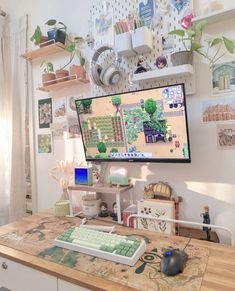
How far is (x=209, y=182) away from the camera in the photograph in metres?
1.28

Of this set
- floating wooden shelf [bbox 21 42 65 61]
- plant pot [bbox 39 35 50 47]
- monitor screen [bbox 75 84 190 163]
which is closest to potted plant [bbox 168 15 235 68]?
monitor screen [bbox 75 84 190 163]

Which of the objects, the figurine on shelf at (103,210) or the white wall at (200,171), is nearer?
the white wall at (200,171)

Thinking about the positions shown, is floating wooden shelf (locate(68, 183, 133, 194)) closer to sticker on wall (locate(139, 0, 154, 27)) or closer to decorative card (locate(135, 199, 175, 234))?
decorative card (locate(135, 199, 175, 234))

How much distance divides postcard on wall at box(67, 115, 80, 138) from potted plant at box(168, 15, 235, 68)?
0.79m

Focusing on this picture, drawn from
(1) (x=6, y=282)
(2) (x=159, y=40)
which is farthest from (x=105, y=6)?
(1) (x=6, y=282)

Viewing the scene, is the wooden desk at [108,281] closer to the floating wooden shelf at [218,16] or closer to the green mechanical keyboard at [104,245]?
the green mechanical keyboard at [104,245]

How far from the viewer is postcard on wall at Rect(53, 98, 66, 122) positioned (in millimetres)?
1786

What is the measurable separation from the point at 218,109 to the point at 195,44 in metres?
0.34

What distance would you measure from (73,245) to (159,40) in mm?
1159

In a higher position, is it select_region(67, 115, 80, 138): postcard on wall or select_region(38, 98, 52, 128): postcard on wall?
select_region(38, 98, 52, 128): postcard on wall

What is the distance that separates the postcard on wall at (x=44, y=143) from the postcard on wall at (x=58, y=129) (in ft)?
0.19

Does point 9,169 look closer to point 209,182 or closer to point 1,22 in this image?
point 1,22

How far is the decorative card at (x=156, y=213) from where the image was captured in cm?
122

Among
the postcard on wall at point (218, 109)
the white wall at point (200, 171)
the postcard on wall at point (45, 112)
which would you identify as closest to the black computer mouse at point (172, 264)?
the white wall at point (200, 171)
